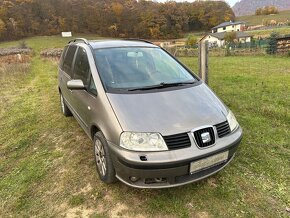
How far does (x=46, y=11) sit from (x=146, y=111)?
72.7 meters

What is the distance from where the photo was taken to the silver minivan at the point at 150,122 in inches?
102

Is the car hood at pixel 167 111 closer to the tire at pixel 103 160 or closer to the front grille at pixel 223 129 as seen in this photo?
the front grille at pixel 223 129

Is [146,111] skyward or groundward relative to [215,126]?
skyward

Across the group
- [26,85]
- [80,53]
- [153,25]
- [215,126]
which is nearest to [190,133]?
[215,126]

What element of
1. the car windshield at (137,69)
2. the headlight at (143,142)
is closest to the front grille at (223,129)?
the headlight at (143,142)

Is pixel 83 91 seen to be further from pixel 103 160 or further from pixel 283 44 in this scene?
pixel 283 44

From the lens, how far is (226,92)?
23.9 ft

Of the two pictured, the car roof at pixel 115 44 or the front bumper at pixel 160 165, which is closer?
the front bumper at pixel 160 165

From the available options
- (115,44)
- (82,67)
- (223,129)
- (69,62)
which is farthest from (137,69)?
(69,62)

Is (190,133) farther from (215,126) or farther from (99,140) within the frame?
(99,140)

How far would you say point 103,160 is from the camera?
310 centimetres

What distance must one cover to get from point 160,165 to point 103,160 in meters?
0.89

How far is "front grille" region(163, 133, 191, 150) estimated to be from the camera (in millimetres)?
2584

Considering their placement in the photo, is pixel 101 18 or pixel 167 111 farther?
pixel 101 18
